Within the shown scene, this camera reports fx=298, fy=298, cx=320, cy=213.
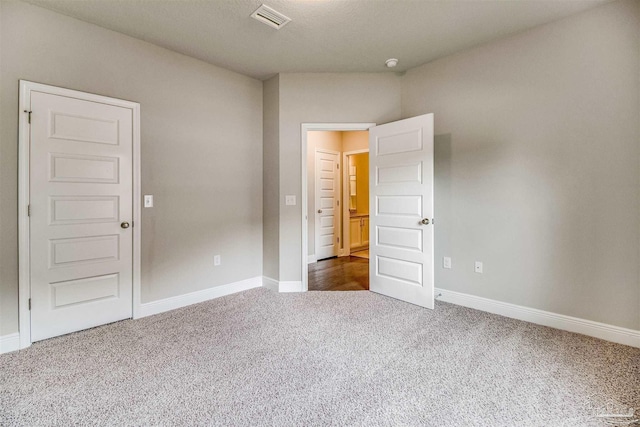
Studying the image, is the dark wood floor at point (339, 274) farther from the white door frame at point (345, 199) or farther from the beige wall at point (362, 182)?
the beige wall at point (362, 182)

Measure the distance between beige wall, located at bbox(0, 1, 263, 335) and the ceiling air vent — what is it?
3.83ft

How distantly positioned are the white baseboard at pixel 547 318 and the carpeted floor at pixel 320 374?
10cm

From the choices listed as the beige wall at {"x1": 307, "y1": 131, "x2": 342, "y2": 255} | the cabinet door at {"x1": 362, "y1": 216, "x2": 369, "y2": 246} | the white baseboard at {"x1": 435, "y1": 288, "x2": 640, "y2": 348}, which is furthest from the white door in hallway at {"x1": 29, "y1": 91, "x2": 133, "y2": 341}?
the cabinet door at {"x1": 362, "y1": 216, "x2": 369, "y2": 246}

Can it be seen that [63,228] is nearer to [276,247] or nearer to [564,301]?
[276,247]

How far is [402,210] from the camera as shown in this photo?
10.8 ft

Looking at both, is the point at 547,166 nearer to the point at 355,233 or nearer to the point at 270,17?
the point at 270,17

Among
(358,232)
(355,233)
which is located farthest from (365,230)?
(355,233)

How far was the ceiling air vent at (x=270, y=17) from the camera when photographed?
7.93ft

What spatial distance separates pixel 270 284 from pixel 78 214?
2.12 metres

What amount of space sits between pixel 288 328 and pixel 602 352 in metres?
2.40

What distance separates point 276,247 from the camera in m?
3.73

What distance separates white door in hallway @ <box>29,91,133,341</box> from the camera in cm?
238

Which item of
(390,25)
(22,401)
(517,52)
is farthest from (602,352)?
(22,401)

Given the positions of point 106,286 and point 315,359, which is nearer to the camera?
point 315,359
